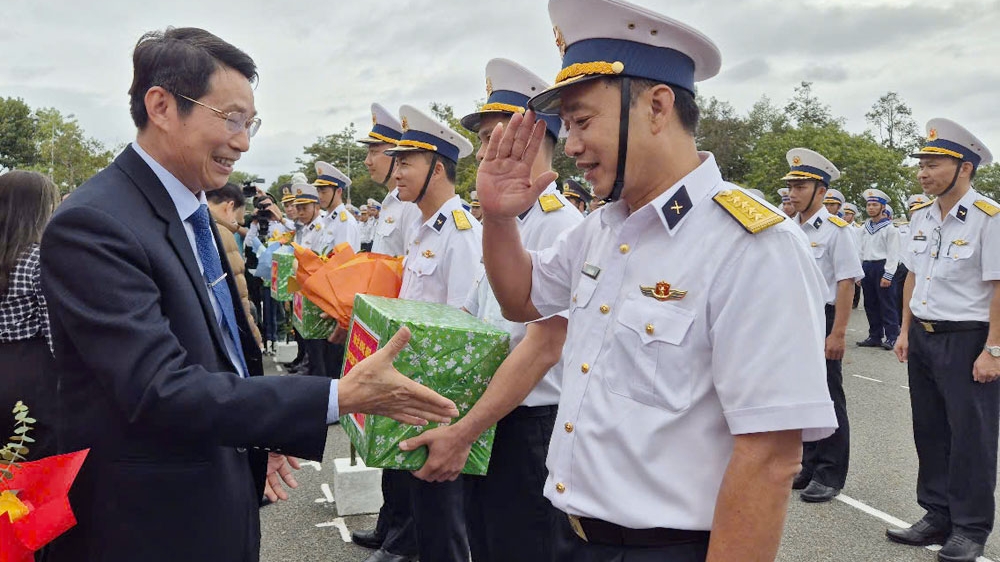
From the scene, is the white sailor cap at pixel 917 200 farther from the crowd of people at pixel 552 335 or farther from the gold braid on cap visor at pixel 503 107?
the crowd of people at pixel 552 335

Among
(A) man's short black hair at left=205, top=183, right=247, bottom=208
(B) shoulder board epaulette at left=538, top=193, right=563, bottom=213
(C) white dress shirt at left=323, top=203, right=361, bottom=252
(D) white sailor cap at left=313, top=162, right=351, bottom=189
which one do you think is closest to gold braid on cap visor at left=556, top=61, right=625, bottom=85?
(B) shoulder board epaulette at left=538, top=193, right=563, bottom=213

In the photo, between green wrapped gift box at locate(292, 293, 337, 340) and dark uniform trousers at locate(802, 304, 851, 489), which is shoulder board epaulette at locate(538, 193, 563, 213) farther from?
dark uniform trousers at locate(802, 304, 851, 489)

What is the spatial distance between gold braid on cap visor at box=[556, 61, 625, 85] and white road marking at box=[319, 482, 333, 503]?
4.15m

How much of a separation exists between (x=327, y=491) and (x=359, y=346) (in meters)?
3.12

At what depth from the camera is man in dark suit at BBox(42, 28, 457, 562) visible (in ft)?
5.36

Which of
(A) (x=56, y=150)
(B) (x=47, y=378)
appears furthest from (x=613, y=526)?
(A) (x=56, y=150)

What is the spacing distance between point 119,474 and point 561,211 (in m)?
1.88

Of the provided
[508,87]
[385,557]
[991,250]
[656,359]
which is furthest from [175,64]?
[991,250]

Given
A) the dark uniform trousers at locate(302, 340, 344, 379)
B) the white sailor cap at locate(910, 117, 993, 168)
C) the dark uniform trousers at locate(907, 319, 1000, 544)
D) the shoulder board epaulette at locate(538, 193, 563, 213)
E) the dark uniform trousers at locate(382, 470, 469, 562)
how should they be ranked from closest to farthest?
the shoulder board epaulette at locate(538, 193, 563, 213), the dark uniform trousers at locate(382, 470, 469, 562), the dark uniform trousers at locate(907, 319, 1000, 544), the white sailor cap at locate(910, 117, 993, 168), the dark uniform trousers at locate(302, 340, 344, 379)

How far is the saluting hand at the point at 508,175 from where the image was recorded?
80.5 inches

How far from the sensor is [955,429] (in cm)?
448

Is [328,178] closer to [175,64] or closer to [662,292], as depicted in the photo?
[175,64]

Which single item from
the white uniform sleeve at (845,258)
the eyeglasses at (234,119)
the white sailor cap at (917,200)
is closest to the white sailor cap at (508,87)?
the eyeglasses at (234,119)

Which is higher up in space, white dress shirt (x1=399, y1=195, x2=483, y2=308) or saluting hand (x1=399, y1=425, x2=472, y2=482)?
white dress shirt (x1=399, y1=195, x2=483, y2=308)
